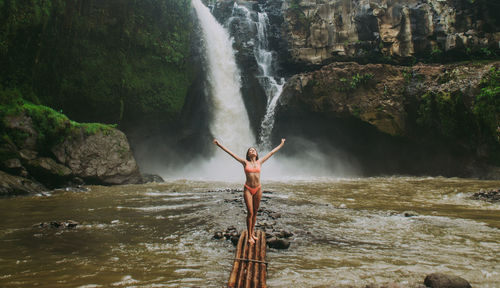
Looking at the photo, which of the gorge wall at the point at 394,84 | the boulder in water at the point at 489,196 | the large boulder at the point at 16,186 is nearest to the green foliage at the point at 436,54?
the gorge wall at the point at 394,84

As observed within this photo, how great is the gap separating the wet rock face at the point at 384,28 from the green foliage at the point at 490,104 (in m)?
3.56

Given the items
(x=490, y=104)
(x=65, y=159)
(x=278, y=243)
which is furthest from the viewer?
(x=490, y=104)

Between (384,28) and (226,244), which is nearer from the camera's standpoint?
(226,244)

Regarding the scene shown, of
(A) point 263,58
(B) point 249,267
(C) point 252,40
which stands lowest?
(B) point 249,267

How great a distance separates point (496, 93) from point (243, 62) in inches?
601

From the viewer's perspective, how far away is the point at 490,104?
15.9 metres

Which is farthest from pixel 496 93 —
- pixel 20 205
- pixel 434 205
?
pixel 20 205

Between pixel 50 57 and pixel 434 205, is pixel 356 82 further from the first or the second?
pixel 50 57

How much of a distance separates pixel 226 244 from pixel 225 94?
18.9 metres

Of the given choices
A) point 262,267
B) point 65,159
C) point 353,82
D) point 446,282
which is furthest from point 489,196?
point 65,159

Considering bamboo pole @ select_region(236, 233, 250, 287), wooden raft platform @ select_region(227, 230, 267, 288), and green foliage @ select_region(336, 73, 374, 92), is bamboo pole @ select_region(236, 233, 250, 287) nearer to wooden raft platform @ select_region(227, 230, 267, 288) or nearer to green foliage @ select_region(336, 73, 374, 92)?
→ wooden raft platform @ select_region(227, 230, 267, 288)

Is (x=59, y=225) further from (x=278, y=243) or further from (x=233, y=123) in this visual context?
(x=233, y=123)

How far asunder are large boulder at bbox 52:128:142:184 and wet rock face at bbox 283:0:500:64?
13.9m

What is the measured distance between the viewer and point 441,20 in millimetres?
19891
